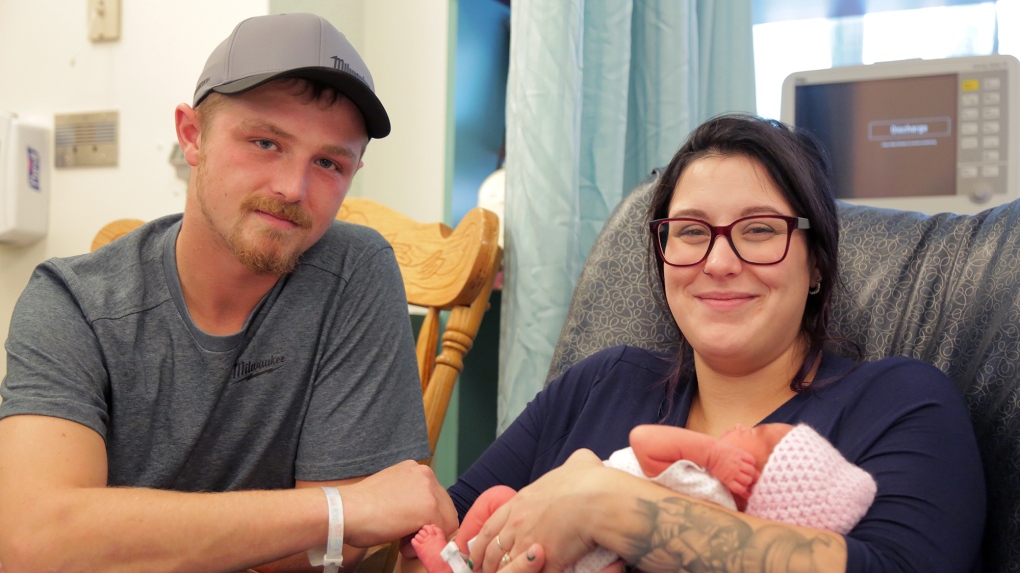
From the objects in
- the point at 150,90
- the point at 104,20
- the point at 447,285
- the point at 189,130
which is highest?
the point at 104,20

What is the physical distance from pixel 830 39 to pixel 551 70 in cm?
78

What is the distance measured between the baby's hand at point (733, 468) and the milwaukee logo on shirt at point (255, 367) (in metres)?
0.62

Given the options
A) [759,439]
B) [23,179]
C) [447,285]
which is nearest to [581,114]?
[447,285]

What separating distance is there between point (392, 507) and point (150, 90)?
1.40 m

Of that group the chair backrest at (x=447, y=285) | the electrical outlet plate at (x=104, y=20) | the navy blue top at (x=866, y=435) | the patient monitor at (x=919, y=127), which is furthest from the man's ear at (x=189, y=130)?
the patient monitor at (x=919, y=127)

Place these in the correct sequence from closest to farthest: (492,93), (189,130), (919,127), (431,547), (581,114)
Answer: (431,547)
(189,130)
(919,127)
(581,114)
(492,93)

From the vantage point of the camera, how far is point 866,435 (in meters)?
0.93

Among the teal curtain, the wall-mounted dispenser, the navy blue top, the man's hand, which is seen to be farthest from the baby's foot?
the wall-mounted dispenser

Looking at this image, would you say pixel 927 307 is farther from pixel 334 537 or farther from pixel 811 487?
pixel 334 537

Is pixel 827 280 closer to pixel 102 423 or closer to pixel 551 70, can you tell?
pixel 551 70

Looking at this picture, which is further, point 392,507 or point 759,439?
point 392,507

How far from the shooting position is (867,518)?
2.81 ft

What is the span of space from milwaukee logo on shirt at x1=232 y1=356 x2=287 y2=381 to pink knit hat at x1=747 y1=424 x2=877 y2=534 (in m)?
0.67

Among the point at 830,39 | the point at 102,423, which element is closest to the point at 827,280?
the point at 102,423
